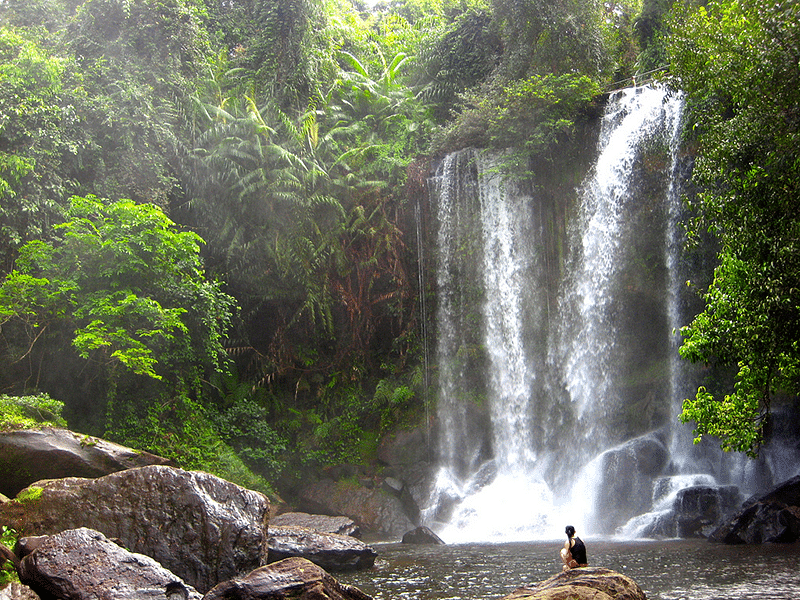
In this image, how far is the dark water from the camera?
8.38 metres

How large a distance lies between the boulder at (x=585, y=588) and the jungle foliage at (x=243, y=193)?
1057cm

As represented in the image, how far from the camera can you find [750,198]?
25.5ft

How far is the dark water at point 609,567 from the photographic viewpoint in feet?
27.5

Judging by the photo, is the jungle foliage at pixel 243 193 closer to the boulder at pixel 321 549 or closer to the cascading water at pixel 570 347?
the cascading water at pixel 570 347

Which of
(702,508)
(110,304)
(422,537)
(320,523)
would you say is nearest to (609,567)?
(702,508)

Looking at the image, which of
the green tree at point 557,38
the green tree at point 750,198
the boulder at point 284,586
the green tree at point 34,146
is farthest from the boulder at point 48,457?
the green tree at point 557,38

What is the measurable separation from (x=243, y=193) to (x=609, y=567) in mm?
14322

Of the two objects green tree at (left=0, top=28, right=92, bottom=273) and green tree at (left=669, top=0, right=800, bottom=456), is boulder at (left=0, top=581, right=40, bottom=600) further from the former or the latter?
green tree at (left=0, top=28, right=92, bottom=273)

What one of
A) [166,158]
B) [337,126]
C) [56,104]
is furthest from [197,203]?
[337,126]

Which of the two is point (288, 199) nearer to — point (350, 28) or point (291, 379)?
point (291, 379)

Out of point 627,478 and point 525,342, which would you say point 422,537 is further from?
point 525,342

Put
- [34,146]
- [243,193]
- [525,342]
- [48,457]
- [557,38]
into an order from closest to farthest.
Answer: [48,457] < [34,146] < [525,342] < [243,193] < [557,38]

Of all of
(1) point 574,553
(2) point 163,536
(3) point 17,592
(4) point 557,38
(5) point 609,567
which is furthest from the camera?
(4) point 557,38

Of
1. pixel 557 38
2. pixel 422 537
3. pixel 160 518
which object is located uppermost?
pixel 557 38
